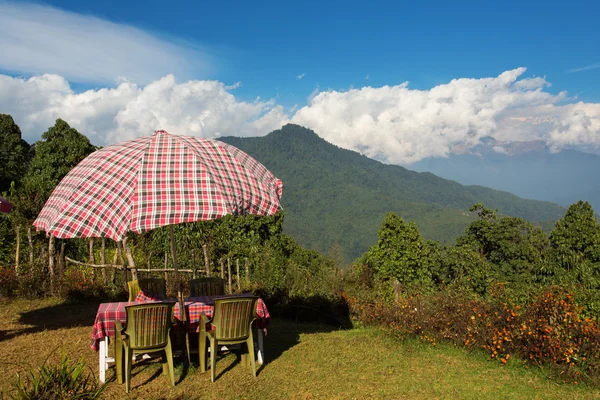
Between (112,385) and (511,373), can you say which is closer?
(112,385)

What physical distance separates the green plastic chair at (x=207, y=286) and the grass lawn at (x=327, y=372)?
3.69ft

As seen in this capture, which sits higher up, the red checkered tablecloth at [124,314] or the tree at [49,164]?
the tree at [49,164]

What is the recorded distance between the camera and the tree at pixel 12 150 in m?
26.1

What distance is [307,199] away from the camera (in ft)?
533

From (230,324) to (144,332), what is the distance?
3.06 feet

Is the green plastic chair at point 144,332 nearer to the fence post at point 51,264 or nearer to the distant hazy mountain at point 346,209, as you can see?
the fence post at point 51,264

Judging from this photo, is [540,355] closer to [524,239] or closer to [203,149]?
[203,149]

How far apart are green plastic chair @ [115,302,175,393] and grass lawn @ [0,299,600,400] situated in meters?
0.41

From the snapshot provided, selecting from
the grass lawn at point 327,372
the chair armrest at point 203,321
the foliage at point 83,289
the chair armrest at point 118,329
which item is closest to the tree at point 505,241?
the grass lawn at point 327,372

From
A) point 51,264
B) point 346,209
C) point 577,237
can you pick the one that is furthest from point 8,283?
point 346,209

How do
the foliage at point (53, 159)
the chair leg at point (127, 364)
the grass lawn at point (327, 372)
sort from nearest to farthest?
the chair leg at point (127, 364), the grass lawn at point (327, 372), the foliage at point (53, 159)

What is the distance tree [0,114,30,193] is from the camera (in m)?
26.1

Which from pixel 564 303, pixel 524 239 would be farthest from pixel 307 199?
pixel 564 303

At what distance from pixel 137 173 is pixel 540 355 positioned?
5.20 metres
